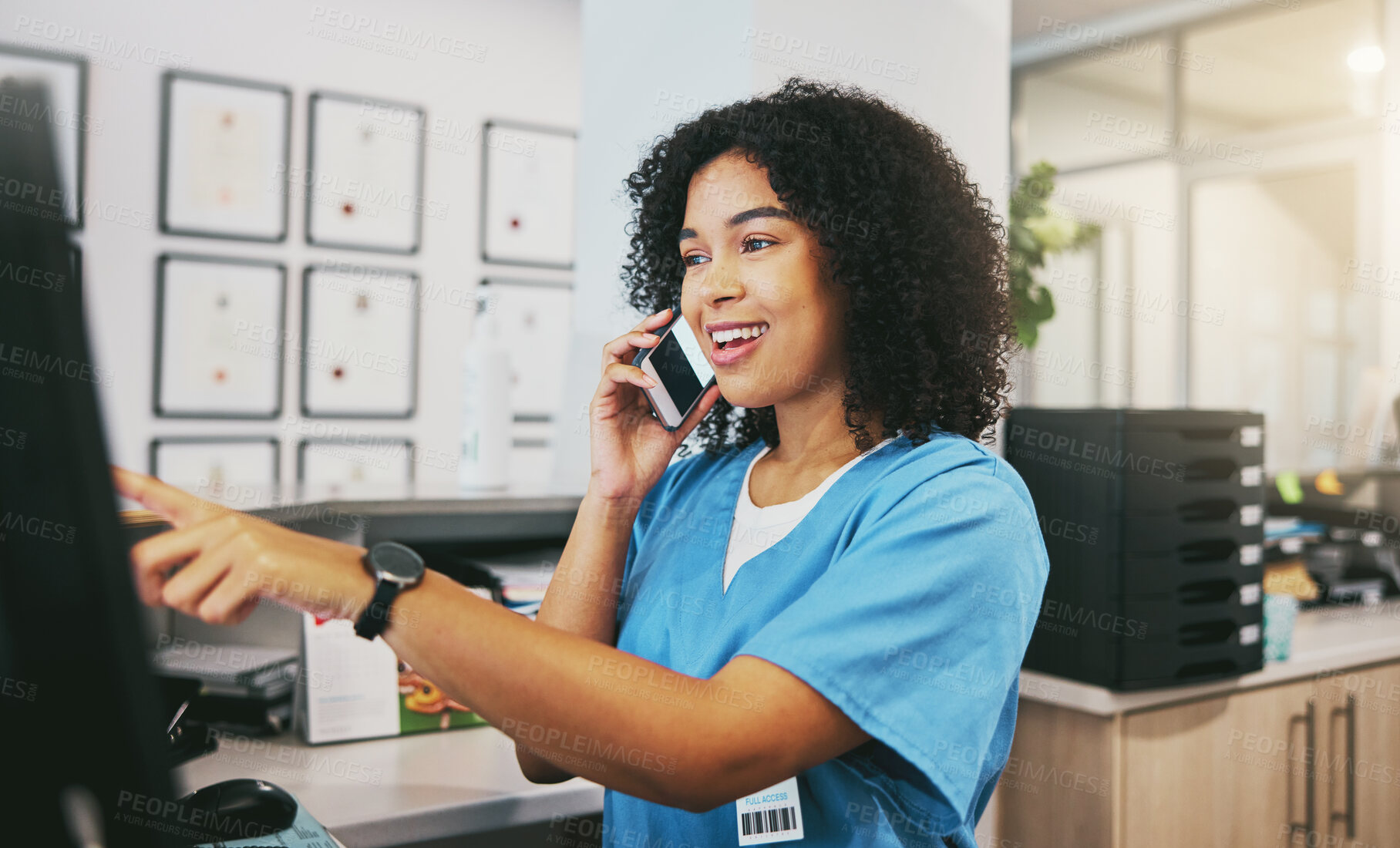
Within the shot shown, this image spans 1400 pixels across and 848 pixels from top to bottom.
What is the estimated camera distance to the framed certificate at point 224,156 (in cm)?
242

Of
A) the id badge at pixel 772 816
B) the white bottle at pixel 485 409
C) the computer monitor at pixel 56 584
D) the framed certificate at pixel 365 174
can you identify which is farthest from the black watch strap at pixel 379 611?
the framed certificate at pixel 365 174

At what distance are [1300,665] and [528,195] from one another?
2461 mm

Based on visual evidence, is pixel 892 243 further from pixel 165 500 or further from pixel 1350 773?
pixel 1350 773

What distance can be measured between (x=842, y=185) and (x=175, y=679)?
107 cm

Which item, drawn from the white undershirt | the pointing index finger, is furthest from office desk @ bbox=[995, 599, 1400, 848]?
the pointing index finger

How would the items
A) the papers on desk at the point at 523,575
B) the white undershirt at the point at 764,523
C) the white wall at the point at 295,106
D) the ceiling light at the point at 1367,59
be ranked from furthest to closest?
the ceiling light at the point at 1367,59 < the white wall at the point at 295,106 < the papers on desk at the point at 523,575 < the white undershirt at the point at 764,523

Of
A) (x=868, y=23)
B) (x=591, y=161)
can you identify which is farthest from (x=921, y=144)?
(x=591, y=161)

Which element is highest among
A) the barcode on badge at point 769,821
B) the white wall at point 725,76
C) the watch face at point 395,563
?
the white wall at point 725,76

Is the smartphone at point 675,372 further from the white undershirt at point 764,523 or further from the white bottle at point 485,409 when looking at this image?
the white bottle at point 485,409

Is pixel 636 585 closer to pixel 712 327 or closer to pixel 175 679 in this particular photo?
pixel 712 327

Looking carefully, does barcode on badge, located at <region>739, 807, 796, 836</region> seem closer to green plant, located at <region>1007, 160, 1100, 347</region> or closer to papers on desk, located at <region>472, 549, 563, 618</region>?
papers on desk, located at <region>472, 549, 563, 618</region>

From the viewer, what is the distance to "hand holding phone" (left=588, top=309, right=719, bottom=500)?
3.81ft

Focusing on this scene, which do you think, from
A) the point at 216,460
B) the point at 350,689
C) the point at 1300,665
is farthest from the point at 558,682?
the point at 216,460

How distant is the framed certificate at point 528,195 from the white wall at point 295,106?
0.13ft
